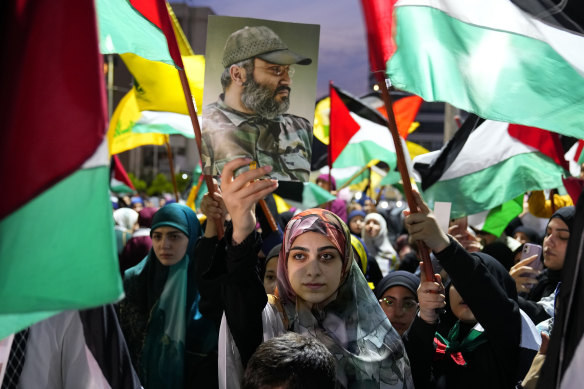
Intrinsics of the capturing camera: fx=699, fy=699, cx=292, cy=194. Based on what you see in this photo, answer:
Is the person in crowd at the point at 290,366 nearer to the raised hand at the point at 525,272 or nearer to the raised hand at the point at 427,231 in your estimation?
the raised hand at the point at 427,231

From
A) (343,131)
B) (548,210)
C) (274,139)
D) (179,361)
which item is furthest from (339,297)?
(343,131)

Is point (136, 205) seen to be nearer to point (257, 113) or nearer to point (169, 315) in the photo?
point (169, 315)

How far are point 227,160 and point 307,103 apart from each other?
33 centimetres

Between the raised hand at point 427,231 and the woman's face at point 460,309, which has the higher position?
the raised hand at point 427,231

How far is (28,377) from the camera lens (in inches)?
85.7

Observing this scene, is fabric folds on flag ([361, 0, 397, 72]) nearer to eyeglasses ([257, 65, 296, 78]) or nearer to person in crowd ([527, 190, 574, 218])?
eyeglasses ([257, 65, 296, 78])

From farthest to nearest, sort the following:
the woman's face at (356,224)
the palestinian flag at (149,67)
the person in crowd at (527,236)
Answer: the woman's face at (356,224), the person in crowd at (527,236), the palestinian flag at (149,67)

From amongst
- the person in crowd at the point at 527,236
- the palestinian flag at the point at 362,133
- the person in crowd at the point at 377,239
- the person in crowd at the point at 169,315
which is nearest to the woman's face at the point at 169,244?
the person in crowd at the point at 169,315

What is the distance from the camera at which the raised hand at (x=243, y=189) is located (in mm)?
2262

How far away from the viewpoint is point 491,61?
9.02 ft

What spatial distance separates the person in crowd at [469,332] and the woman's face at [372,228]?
16.9 ft

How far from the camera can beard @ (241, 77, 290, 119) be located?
2.31 m

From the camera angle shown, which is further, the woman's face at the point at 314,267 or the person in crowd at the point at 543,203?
the person in crowd at the point at 543,203

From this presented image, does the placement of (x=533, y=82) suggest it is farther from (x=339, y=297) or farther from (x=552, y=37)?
(x=339, y=297)
